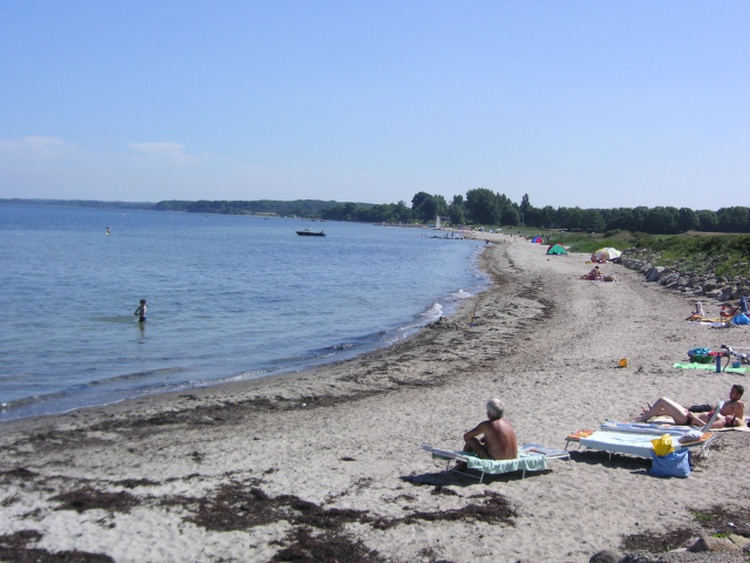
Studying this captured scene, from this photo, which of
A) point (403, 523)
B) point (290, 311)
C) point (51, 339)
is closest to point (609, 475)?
point (403, 523)

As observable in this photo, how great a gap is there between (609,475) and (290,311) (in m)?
22.3

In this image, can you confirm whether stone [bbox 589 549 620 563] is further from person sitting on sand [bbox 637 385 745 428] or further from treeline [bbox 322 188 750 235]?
treeline [bbox 322 188 750 235]

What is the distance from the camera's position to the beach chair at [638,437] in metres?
9.62

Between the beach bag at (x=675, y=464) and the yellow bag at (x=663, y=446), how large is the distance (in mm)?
57

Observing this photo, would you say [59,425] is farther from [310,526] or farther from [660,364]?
[660,364]

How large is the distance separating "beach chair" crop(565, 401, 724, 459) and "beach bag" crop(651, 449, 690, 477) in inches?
7.5

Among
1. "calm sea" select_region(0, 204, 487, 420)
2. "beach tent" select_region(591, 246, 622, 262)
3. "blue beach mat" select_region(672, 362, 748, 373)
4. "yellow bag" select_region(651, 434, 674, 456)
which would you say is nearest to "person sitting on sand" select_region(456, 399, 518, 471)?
"yellow bag" select_region(651, 434, 674, 456)

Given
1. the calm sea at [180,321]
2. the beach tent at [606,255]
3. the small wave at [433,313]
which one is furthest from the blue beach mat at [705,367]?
the beach tent at [606,255]

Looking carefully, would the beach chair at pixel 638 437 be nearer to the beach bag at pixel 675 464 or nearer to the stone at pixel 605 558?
the beach bag at pixel 675 464

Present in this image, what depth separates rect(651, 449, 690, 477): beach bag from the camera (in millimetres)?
9016

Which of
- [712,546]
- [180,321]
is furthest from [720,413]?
[180,321]

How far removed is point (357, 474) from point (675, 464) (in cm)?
417

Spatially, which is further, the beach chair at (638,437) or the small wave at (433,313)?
the small wave at (433,313)

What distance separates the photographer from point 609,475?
30.4ft
